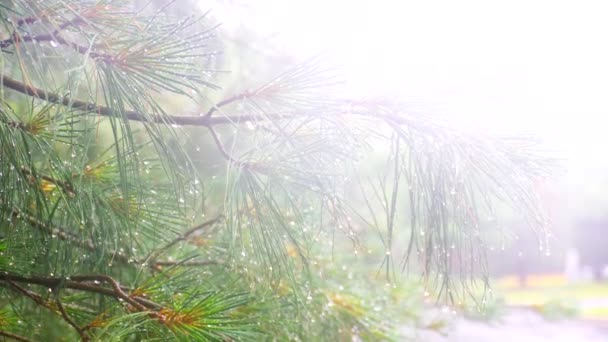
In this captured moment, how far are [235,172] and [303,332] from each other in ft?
1.25

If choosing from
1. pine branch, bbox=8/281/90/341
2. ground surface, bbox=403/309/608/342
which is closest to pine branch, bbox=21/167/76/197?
pine branch, bbox=8/281/90/341

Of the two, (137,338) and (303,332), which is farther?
(303,332)

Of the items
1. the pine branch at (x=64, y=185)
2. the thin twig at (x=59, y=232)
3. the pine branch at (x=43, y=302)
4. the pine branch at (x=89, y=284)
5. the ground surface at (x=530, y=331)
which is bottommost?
the ground surface at (x=530, y=331)

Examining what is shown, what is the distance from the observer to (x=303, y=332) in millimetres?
952

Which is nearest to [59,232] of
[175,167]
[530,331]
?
[175,167]

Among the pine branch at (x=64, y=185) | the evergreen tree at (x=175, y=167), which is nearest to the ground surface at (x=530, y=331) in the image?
the evergreen tree at (x=175, y=167)

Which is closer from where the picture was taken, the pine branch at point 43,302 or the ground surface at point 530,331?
the pine branch at point 43,302

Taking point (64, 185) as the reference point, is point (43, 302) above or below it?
below

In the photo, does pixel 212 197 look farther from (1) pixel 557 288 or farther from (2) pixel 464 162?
(1) pixel 557 288

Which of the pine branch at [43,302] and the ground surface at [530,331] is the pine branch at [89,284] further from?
the ground surface at [530,331]

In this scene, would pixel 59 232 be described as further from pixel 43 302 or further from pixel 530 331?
pixel 530 331

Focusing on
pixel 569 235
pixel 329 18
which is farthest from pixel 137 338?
pixel 569 235

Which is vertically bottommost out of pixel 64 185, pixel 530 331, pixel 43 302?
pixel 530 331

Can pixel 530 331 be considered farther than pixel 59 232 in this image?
Yes
